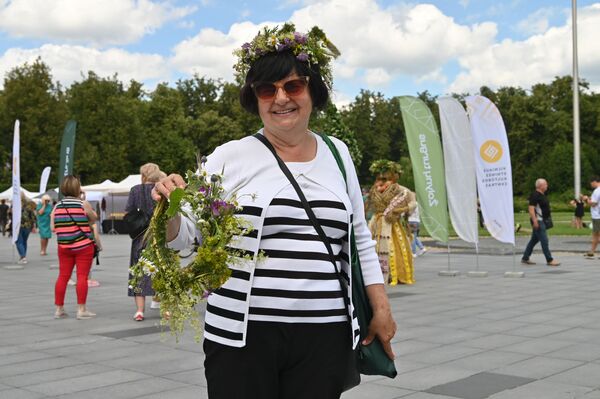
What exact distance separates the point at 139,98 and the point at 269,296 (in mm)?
Answer: 78530

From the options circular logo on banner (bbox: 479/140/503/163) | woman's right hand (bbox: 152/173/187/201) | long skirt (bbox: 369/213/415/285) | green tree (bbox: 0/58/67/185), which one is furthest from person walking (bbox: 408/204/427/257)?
green tree (bbox: 0/58/67/185)

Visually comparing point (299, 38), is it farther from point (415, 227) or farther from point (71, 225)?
point (415, 227)

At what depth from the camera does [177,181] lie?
2721 millimetres

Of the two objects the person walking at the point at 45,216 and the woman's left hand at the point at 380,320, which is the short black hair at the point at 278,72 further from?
the person walking at the point at 45,216

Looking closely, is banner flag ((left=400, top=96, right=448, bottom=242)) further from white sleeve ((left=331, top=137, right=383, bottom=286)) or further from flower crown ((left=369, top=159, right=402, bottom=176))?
white sleeve ((left=331, top=137, right=383, bottom=286))

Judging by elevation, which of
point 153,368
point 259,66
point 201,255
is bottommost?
point 153,368

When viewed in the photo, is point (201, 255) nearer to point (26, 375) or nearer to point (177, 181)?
point (177, 181)

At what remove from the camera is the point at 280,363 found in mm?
2756

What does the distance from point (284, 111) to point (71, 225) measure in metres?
7.66

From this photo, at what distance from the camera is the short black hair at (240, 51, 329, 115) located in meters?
2.99

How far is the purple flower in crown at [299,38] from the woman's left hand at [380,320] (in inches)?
38.0

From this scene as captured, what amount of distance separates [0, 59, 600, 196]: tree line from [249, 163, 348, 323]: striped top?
51.1m

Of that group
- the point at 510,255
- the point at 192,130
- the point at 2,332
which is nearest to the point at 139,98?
the point at 192,130

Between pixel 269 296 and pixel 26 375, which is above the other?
pixel 269 296
